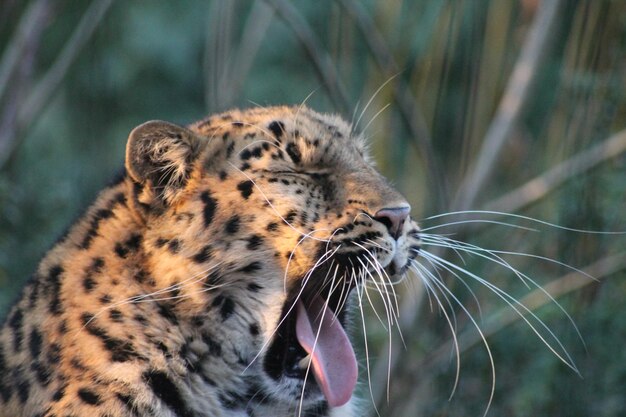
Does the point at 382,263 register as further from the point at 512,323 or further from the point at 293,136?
the point at 512,323

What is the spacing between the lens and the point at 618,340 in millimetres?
7383

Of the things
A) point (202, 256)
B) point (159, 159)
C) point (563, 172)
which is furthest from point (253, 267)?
point (563, 172)

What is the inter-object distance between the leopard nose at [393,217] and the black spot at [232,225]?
53 centimetres

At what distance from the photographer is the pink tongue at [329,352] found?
4297mm

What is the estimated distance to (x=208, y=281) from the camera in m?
4.21

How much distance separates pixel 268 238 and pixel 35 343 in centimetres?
95

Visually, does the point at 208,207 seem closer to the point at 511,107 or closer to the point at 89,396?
the point at 89,396

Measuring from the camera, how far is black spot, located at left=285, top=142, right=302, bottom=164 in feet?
14.6

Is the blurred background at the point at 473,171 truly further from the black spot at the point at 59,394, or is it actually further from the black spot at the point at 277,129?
the black spot at the point at 59,394

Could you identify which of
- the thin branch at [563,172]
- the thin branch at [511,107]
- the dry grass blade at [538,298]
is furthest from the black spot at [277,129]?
the thin branch at [511,107]

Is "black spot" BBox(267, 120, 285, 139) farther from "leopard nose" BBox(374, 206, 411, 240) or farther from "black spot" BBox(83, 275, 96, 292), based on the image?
"black spot" BBox(83, 275, 96, 292)

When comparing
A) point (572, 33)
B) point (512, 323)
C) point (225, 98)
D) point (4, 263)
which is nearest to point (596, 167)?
point (572, 33)

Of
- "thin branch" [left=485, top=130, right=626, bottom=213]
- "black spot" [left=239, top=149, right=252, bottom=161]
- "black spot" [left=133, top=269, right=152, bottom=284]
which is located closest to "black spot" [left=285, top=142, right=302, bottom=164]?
"black spot" [left=239, top=149, right=252, bottom=161]

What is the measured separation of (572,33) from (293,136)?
321 centimetres
